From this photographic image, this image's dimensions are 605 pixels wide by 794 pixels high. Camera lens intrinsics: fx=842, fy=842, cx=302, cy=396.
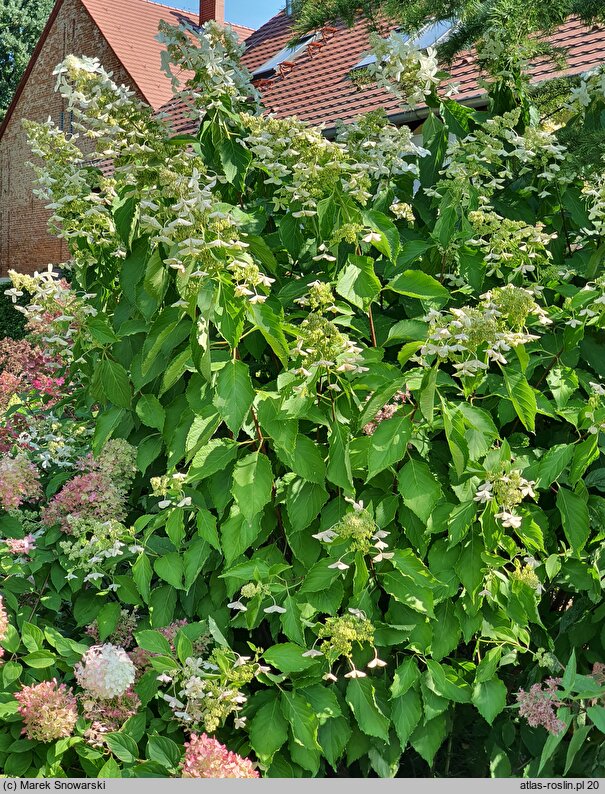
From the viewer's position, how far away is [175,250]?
190 cm

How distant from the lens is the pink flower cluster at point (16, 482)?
229 centimetres

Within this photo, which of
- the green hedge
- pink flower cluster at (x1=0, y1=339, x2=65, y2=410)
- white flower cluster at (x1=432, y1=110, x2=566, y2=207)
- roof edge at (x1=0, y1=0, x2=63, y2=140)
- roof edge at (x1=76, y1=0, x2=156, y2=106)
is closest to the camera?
white flower cluster at (x1=432, y1=110, x2=566, y2=207)

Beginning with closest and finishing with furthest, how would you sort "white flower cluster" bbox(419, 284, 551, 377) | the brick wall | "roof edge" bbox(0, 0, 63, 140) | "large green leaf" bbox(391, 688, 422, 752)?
"white flower cluster" bbox(419, 284, 551, 377)
"large green leaf" bbox(391, 688, 422, 752)
the brick wall
"roof edge" bbox(0, 0, 63, 140)

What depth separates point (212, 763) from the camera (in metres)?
1.68

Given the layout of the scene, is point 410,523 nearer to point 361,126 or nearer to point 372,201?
point 372,201

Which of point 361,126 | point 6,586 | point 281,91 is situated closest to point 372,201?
point 361,126

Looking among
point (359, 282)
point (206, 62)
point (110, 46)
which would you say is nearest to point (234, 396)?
point (359, 282)

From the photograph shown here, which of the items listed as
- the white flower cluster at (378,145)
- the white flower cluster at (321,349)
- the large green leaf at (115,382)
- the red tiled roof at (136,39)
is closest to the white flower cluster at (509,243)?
the white flower cluster at (378,145)

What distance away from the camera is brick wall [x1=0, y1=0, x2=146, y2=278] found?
17.4 m

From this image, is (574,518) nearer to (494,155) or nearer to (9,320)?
(494,155)

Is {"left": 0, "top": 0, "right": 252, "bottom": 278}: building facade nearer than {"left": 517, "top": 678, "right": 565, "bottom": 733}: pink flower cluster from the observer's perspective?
No

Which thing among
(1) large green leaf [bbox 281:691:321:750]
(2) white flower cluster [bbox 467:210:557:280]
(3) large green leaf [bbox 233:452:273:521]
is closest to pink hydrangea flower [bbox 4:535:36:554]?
(3) large green leaf [bbox 233:452:273:521]

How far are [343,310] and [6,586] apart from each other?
1120 mm

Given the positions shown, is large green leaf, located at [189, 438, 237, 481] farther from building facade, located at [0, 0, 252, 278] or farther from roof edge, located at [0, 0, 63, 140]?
roof edge, located at [0, 0, 63, 140]
